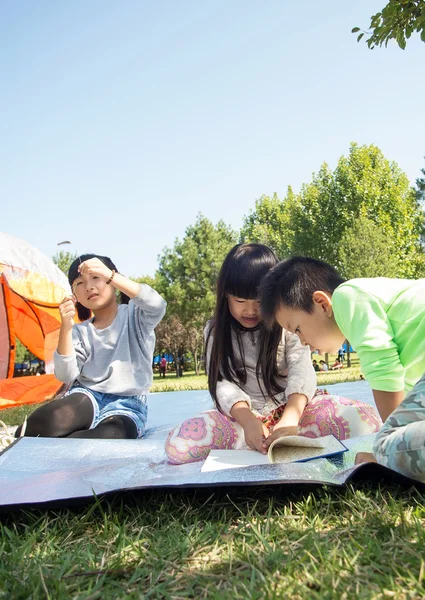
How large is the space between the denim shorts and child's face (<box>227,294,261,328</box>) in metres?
0.98

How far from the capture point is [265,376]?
240 cm

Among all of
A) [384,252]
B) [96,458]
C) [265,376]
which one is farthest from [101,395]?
[384,252]

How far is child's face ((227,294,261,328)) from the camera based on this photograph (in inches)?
93.4

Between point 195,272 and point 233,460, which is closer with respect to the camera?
point 233,460

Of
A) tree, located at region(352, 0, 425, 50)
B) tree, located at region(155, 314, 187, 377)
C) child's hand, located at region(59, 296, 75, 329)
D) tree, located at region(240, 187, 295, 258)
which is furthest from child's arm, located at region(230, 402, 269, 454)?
tree, located at region(240, 187, 295, 258)

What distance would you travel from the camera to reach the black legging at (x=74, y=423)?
9.18ft

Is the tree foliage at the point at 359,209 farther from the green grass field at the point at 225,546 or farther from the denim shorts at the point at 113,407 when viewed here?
the green grass field at the point at 225,546

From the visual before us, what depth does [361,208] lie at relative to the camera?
21.6m

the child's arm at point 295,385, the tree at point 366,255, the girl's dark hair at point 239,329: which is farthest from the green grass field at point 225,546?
the tree at point 366,255

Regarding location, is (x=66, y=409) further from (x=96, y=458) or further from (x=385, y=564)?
(x=385, y=564)

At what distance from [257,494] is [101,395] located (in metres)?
1.74

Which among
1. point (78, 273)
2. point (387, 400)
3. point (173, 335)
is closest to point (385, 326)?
point (387, 400)

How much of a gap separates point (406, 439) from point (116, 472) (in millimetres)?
961

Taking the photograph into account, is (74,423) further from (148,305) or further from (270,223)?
(270,223)
